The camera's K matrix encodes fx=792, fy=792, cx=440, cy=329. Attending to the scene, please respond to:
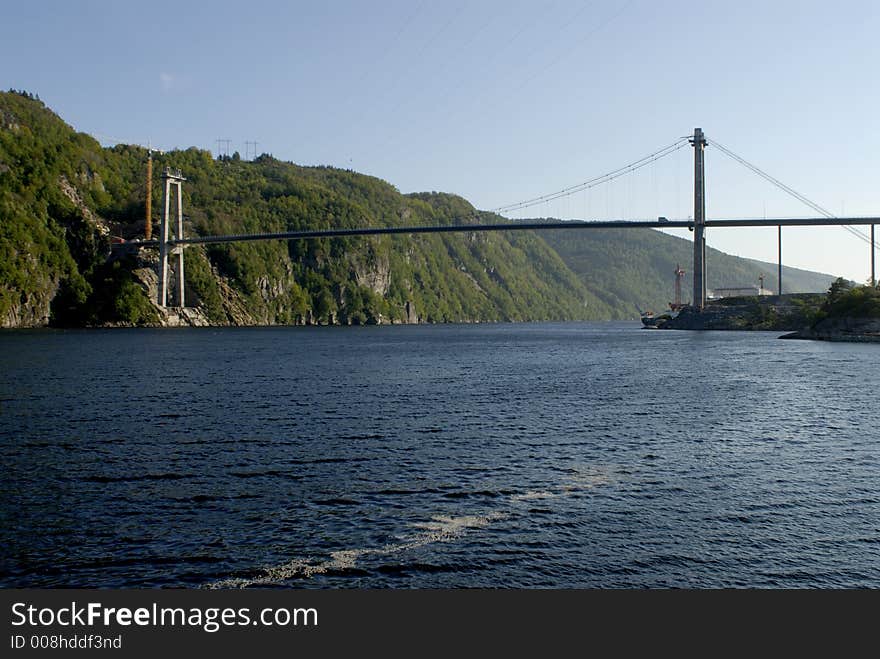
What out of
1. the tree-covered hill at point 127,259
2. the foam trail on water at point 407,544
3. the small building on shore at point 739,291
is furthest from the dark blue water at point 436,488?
the small building on shore at point 739,291

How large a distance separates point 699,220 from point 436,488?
10955cm

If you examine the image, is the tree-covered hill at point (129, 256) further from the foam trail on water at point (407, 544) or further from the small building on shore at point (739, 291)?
the foam trail on water at point (407, 544)

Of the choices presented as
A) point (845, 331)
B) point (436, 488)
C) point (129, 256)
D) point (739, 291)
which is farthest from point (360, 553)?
point (739, 291)

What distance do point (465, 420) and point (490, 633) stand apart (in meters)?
17.0

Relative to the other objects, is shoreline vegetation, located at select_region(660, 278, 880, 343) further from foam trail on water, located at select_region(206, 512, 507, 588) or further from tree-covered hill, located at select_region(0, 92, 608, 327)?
tree-covered hill, located at select_region(0, 92, 608, 327)

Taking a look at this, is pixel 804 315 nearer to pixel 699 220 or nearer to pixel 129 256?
pixel 699 220

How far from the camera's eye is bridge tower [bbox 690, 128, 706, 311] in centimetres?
11550

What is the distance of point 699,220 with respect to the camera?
11706cm

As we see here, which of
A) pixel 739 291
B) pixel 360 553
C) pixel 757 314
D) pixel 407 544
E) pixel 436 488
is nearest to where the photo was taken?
pixel 360 553

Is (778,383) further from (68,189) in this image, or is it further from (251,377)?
(68,189)

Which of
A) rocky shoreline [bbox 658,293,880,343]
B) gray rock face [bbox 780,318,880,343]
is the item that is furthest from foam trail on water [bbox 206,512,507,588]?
rocky shoreline [bbox 658,293,880,343]

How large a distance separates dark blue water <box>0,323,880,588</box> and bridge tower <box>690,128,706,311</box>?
84.9 metres

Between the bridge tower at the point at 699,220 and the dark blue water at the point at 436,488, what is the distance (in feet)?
278

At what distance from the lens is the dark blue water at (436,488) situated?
11.6 meters
